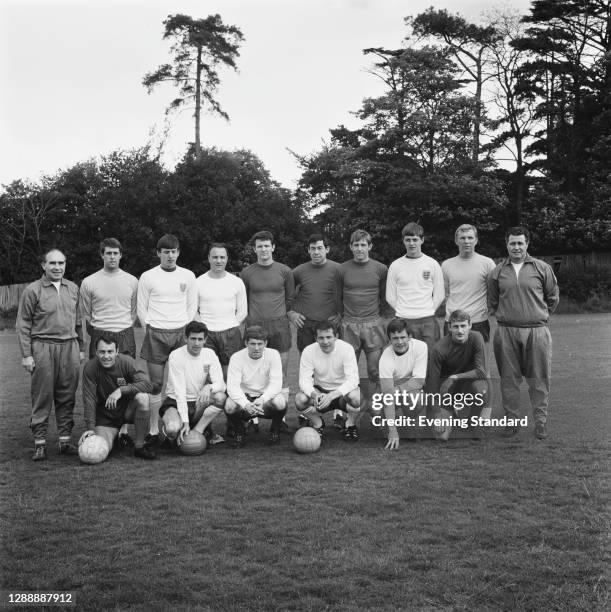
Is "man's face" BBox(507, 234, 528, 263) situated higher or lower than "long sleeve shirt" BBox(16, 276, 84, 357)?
higher

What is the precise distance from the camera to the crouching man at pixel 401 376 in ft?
22.6

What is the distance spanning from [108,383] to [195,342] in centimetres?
92

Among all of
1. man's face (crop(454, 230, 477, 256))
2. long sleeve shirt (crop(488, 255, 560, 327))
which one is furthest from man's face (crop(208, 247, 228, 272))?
long sleeve shirt (crop(488, 255, 560, 327))

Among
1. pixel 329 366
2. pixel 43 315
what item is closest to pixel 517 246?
pixel 329 366

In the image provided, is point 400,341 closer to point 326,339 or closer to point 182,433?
point 326,339

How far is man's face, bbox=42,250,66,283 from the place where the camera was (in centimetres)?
675

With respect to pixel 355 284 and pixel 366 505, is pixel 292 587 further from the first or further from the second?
pixel 355 284

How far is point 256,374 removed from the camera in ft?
23.6

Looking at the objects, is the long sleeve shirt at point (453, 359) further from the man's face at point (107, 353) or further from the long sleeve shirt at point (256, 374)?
the man's face at point (107, 353)

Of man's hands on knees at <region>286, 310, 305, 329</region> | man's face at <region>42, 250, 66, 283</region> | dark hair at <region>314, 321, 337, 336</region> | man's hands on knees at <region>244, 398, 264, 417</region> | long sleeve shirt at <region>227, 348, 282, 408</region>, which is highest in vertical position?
man's face at <region>42, 250, 66, 283</region>

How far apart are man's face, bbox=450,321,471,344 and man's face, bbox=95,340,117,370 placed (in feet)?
10.9

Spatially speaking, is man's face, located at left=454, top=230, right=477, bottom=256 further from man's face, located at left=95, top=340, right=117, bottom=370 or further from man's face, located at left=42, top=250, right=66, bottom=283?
man's face, located at left=42, top=250, right=66, bottom=283

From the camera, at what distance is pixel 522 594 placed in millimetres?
3699

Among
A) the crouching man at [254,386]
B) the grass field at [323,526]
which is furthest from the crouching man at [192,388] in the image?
the grass field at [323,526]
